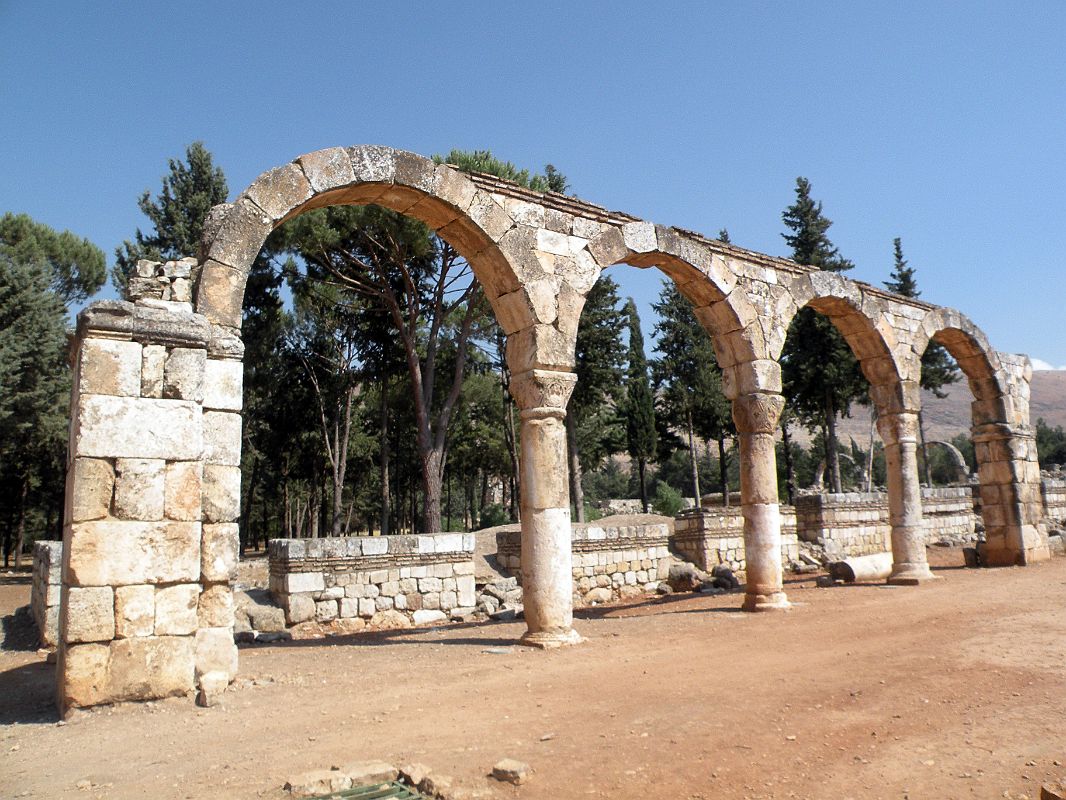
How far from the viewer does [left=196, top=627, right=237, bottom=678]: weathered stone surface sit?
5.98 meters

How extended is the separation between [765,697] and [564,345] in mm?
4585

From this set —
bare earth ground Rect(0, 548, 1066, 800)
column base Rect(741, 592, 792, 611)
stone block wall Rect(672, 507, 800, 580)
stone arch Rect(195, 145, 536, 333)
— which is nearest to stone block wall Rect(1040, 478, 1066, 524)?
stone block wall Rect(672, 507, 800, 580)

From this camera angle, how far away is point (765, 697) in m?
5.34

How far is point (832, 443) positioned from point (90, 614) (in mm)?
28855

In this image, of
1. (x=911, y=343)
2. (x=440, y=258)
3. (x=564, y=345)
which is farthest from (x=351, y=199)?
(x=440, y=258)

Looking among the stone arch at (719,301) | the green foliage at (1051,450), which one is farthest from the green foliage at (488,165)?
the green foliage at (1051,450)

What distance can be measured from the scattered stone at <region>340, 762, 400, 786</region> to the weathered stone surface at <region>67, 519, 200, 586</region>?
7.70 feet

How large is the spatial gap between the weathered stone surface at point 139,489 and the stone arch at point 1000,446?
13398mm

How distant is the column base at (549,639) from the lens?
7.77 meters

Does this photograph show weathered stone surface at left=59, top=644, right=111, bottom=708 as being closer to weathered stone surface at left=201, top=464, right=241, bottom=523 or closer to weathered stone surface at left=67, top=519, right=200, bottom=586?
weathered stone surface at left=67, top=519, right=200, bottom=586

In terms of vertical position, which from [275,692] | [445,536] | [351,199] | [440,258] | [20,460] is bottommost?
[275,692]

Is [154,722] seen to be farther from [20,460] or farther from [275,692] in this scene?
[20,460]

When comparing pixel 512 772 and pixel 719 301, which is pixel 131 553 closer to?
pixel 512 772

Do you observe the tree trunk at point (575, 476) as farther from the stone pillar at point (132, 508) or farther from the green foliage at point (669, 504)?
the stone pillar at point (132, 508)
